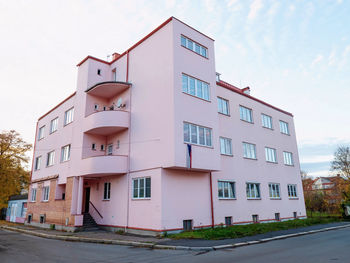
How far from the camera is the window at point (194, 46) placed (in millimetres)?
17527

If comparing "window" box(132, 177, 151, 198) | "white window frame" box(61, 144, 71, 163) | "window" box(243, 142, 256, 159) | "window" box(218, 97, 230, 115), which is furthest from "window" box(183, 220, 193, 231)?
"white window frame" box(61, 144, 71, 163)

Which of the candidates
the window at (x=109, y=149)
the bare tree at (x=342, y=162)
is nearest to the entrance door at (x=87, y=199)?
the window at (x=109, y=149)

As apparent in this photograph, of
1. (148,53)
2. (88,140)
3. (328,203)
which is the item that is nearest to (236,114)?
(148,53)

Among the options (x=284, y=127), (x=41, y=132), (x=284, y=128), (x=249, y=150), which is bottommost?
(x=249, y=150)

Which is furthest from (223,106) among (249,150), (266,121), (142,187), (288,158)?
(288,158)

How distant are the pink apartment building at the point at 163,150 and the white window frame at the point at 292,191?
0.15 meters

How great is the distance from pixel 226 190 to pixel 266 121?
9.46 meters

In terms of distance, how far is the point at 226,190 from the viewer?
18641 mm

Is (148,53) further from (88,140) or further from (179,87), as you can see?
(88,140)

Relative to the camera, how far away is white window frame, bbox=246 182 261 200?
20297 mm

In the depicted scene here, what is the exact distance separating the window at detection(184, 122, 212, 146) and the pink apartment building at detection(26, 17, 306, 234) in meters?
0.07

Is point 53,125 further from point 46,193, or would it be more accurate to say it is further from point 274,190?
point 274,190

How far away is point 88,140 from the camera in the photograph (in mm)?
19797

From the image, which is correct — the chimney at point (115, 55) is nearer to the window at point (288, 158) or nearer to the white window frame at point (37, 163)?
the white window frame at point (37, 163)
